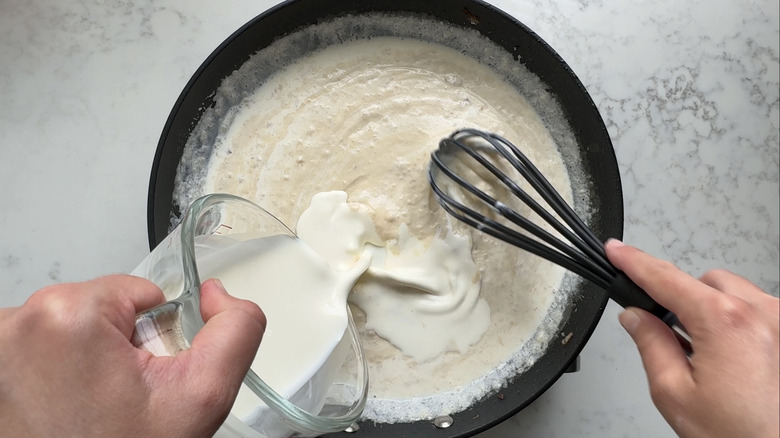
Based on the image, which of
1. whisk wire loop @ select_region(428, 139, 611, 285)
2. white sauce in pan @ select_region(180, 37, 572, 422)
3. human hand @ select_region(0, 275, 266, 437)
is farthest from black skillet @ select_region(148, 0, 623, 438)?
human hand @ select_region(0, 275, 266, 437)

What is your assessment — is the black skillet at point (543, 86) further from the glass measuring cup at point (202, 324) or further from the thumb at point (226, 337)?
the thumb at point (226, 337)

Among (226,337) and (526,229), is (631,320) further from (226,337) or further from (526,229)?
(226,337)

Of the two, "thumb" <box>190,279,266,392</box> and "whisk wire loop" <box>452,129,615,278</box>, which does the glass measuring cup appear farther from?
"whisk wire loop" <box>452,129,615,278</box>

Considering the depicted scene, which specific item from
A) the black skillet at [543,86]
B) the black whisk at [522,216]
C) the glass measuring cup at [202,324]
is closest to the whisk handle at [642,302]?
the black whisk at [522,216]

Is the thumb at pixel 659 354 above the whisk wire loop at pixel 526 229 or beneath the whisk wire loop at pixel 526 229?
beneath

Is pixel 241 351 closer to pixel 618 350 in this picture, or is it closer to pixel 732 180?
pixel 618 350
